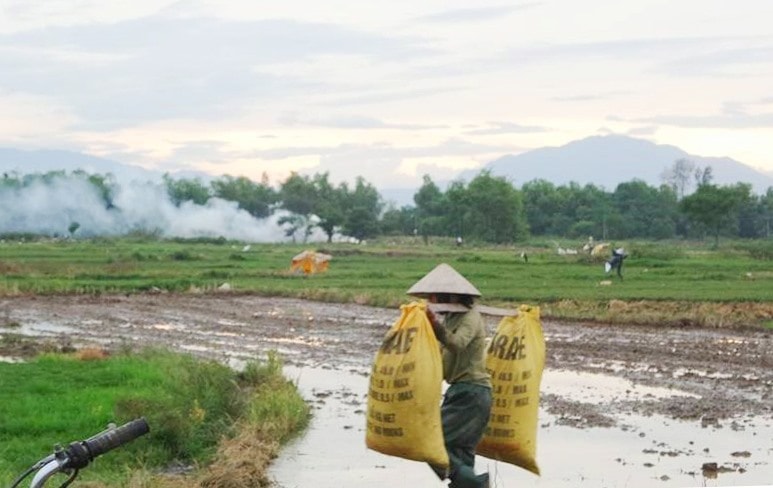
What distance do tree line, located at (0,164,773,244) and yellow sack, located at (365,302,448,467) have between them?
56.5 m

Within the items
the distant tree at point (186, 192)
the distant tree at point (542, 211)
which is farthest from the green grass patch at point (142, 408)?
the distant tree at point (186, 192)

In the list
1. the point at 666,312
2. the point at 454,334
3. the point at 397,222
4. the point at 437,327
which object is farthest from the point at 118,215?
the point at 437,327

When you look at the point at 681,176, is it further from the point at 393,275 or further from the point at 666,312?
the point at 666,312

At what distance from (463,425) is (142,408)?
470cm

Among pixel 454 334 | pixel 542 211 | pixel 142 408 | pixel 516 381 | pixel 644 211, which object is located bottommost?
pixel 142 408

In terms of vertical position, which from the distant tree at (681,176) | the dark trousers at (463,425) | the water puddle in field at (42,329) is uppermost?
the distant tree at (681,176)

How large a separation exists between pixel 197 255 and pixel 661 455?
123 feet

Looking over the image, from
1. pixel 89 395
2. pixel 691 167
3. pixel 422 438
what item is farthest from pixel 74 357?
pixel 691 167

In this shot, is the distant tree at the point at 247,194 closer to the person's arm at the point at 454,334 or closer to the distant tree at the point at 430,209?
the distant tree at the point at 430,209

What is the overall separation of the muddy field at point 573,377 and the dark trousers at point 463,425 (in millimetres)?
2784

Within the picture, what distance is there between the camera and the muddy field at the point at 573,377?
31.0 ft

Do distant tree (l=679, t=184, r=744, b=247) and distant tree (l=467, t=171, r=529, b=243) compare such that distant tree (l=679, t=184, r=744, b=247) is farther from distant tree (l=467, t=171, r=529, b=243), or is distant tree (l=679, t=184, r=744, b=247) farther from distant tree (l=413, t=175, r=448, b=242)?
distant tree (l=413, t=175, r=448, b=242)

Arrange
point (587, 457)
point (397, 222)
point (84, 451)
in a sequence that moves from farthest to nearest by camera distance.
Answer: point (397, 222), point (587, 457), point (84, 451)

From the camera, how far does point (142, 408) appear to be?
10.1 meters
